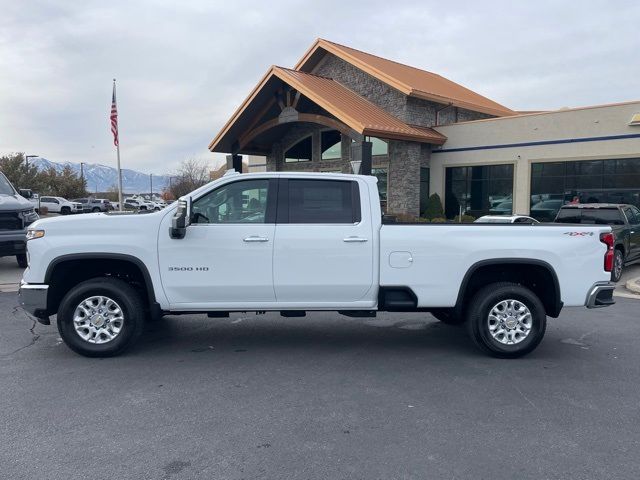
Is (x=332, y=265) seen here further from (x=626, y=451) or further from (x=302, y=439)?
(x=626, y=451)

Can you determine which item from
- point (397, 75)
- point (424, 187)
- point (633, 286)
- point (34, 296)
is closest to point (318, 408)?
point (34, 296)

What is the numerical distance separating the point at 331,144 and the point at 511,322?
20.6 m

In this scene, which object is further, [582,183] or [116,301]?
[582,183]

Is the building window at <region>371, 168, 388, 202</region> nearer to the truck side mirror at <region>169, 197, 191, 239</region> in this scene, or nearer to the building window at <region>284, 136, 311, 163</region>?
the building window at <region>284, 136, 311, 163</region>

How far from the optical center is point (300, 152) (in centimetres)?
2703

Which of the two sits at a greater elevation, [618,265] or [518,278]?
[518,278]

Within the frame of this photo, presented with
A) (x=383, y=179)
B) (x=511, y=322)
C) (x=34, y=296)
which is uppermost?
(x=383, y=179)

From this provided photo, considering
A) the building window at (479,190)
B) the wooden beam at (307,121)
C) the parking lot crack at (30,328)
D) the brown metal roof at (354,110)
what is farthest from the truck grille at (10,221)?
the building window at (479,190)

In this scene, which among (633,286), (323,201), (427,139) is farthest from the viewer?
(427,139)

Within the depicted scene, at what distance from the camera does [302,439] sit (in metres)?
3.86

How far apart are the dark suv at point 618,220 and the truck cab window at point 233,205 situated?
8.14m

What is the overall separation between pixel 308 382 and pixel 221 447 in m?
1.44

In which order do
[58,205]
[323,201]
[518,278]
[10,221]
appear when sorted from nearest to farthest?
[323,201] → [518,278] → [10,221] → [58,205]

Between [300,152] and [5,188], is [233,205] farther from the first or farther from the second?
[300,152]
